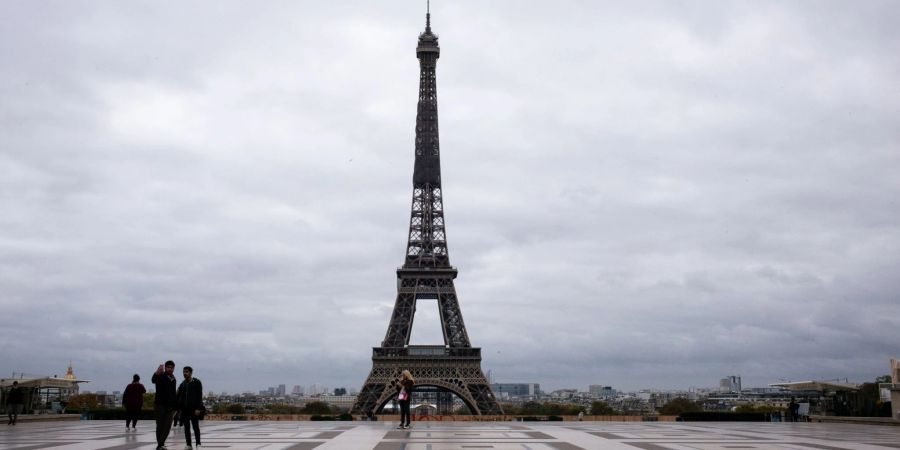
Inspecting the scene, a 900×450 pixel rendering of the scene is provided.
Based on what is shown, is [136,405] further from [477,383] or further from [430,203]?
[430,203]

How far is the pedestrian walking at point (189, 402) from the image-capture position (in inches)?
770

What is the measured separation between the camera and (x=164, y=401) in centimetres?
1902

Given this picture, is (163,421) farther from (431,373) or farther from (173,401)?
(431,373)

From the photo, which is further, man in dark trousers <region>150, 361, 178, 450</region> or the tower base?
the tower base

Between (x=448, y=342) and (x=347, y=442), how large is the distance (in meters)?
76.9

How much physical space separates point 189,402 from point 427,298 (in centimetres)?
8240

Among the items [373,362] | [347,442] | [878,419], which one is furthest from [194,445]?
[373,362]

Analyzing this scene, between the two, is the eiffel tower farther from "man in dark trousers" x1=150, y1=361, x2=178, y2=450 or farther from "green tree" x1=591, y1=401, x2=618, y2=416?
"man in dark trousers" x1=150, y1=361, x2=178, y2=450

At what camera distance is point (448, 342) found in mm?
97688

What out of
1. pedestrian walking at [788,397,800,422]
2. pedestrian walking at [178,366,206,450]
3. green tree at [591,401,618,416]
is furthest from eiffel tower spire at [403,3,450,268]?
pedestrian walking at [178,366,206,450]

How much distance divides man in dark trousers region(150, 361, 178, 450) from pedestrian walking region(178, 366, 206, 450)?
0.26 metres

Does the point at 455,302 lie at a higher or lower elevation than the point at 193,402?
higher

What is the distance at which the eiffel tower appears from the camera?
92250 mm

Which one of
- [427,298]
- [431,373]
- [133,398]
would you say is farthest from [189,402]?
[427,298]
